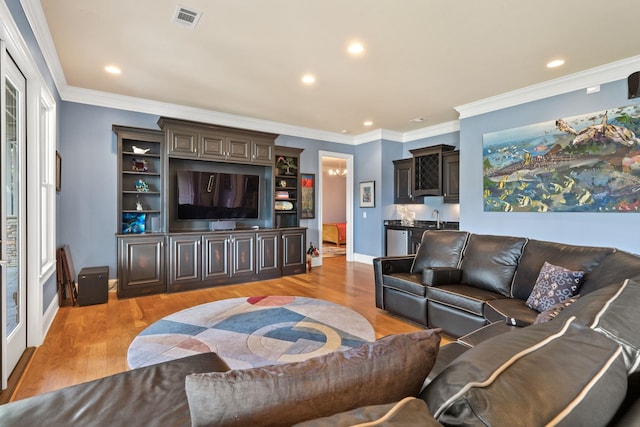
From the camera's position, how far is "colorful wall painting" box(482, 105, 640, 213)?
3447mm

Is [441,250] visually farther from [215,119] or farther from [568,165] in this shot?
[215,119]

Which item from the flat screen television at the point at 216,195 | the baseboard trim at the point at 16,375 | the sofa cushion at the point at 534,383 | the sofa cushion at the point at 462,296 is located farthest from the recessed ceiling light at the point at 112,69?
the sofa cushion at the point at 534,383

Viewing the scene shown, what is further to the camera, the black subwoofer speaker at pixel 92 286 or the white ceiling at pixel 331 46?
the black subwoofer speaker at pixel 92 286

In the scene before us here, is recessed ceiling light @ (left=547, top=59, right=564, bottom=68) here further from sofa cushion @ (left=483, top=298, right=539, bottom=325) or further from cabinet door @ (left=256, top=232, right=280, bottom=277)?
cabinet door @ (left=256, top=232, right=280, bottom=277)

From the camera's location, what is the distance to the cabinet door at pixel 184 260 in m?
4.49

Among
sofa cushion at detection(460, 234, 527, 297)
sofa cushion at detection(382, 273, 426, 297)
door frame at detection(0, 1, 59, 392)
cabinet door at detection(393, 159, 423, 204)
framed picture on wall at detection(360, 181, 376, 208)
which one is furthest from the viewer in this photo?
framed picture on wall at detection(360, 181, 376, 208)

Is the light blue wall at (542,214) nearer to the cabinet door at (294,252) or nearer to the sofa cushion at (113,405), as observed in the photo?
the cabinet door at (294,252)

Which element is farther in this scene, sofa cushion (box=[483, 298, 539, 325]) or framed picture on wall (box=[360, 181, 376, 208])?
framed picture on wall (box=[360, 181, 376, 208])

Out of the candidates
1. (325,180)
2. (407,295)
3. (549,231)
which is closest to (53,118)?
(407,295)

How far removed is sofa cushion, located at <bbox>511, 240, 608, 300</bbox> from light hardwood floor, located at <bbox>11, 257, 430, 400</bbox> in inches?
41.8

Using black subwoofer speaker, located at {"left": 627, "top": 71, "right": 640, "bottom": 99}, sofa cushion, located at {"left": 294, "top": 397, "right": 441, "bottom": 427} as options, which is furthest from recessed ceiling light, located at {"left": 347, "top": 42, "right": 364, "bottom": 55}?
sofa cushion, located at {"left": 294, "top": 397, "right": 441, "bottom": 427}

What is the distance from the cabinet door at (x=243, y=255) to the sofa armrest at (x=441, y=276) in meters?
2.92

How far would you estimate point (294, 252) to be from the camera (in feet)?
18.6

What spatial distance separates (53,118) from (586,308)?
4867mm
